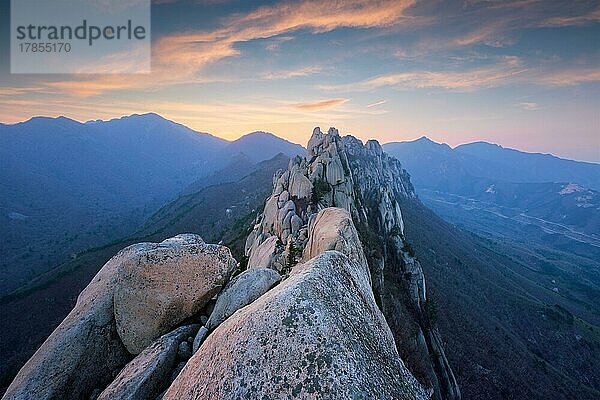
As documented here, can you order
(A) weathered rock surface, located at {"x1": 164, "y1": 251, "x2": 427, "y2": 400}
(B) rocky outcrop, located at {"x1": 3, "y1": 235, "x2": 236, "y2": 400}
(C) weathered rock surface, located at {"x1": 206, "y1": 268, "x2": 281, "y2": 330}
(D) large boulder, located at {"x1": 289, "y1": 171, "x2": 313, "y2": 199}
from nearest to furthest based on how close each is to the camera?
(A) weathered rock surface, located at {"x1": 164, "y1": 251, "x2": 427, "y2": 400} < (B) rocky outcrop, located at {"x1": 3, "y1": 235, "x2": 236, "y2": 400} < (C) weathered rock surface, located at {"x1": 206, "y1": 268, "x2": 281, "y2": 330} < (D) large boulder, located at {"x1": 289, "y1": 171, "x2": 313, "y2": 199}

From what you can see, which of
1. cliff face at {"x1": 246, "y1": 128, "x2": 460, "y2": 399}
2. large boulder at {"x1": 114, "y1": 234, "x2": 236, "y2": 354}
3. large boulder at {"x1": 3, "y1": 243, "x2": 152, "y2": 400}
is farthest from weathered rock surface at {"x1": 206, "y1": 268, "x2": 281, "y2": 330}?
cliff face at {"x1": 246, "y1": 128, "x2": 460, "y2": 399}

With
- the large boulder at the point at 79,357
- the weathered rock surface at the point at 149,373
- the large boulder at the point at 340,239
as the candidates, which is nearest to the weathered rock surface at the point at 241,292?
the weathered rock surface at the point at 149,373

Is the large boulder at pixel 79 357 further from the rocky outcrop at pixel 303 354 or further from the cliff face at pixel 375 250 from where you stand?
the cliff face at pixel 375 250

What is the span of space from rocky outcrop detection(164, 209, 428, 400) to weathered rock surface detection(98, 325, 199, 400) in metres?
2.64

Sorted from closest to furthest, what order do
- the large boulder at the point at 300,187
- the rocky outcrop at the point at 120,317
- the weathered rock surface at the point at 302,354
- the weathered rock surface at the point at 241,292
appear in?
the weathered rock surface at the point at 302,354 < the rocky outcrop at the point at 120,317 < the weathered rock surface at the point at 241,292 < the large boulder at the point at 300,187

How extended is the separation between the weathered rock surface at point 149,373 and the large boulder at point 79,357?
222 centimetres

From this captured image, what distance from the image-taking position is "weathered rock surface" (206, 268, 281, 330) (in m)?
14.5

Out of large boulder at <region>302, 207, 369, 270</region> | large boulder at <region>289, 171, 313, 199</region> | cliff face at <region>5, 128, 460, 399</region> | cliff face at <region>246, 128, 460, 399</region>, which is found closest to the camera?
cliff face at <region>5, 128, 460, 399</region>

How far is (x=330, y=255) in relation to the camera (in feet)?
40.2

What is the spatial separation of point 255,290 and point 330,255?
15.7 feet

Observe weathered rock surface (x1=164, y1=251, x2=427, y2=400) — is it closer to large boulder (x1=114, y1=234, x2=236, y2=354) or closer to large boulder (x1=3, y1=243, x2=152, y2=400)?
large boulder (x1=114, y1=234, x2=236, y2=354)

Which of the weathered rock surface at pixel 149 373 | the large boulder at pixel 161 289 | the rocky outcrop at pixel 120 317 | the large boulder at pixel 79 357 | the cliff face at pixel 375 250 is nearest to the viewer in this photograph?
the weathered rock surface at pixel 149 373

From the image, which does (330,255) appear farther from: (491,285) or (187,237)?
(491,285)

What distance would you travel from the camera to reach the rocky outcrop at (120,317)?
14.1m
